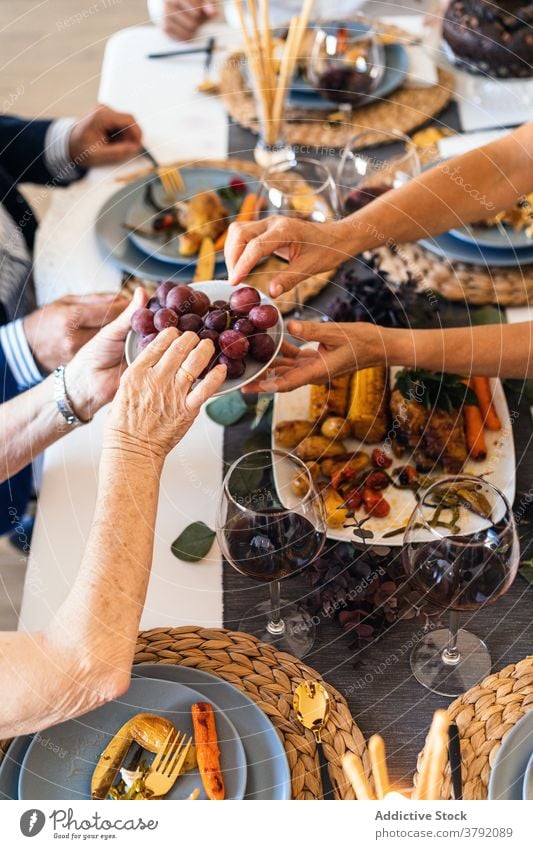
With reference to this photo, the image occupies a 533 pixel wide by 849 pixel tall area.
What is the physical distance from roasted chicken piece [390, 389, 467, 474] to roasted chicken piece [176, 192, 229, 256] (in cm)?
41

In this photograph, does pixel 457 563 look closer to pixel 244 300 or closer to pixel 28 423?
pixel 244 300

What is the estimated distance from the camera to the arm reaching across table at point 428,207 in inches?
42.3

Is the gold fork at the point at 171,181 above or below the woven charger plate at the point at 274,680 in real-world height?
above

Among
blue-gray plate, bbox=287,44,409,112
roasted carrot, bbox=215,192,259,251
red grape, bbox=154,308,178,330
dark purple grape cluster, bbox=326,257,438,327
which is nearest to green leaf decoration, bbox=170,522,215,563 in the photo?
red grape, bbox=154,308,178,330

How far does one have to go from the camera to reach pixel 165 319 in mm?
873

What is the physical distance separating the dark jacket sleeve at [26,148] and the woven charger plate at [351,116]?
0.32 meters

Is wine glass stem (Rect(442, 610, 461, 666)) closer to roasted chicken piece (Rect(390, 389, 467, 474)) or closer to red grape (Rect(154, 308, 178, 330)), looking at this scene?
roasted chicken piece (Rect(390, 389, 467, 474))

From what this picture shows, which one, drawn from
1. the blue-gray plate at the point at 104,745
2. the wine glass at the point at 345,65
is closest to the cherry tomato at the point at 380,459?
the blue-gray plate at the point at 104,745

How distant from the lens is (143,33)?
169 cm

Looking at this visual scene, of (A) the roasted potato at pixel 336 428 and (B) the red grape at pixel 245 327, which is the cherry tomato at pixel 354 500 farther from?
(B) the red grape at pixel 245 327

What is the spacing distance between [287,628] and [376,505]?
0.16 m

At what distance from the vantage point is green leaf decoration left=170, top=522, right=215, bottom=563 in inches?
36.3
